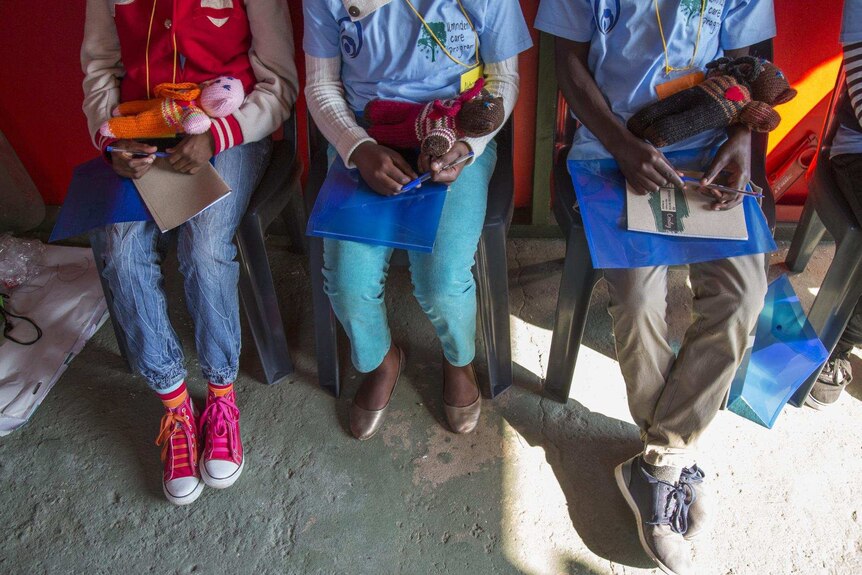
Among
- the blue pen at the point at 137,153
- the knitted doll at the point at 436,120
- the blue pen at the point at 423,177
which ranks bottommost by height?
the blue pen at the point at 137,153

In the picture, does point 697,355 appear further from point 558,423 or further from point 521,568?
point 521,568

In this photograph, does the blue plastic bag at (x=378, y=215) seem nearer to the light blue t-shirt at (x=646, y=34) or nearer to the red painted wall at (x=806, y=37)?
the light blue t-shirt at (x=646, y=34)

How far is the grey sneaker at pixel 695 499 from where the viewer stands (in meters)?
1.62

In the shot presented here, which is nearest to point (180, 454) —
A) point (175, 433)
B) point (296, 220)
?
point (175, 433)

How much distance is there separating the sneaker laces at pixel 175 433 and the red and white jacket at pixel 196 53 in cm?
78

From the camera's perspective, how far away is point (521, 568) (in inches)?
63.5

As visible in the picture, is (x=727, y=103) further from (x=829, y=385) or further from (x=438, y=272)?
(x=829, y=385)

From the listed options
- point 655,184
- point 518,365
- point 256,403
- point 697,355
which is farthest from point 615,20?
point 256,403

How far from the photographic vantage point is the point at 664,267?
1.63 metres

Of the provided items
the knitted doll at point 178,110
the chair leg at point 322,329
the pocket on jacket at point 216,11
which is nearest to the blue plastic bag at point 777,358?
the chair leg at point 322,329

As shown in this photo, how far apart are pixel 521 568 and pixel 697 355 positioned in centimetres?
70

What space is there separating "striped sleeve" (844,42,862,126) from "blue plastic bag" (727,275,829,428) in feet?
Answer: 1.58

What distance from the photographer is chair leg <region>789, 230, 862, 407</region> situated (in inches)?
66.1

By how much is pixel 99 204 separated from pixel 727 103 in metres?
1.63
